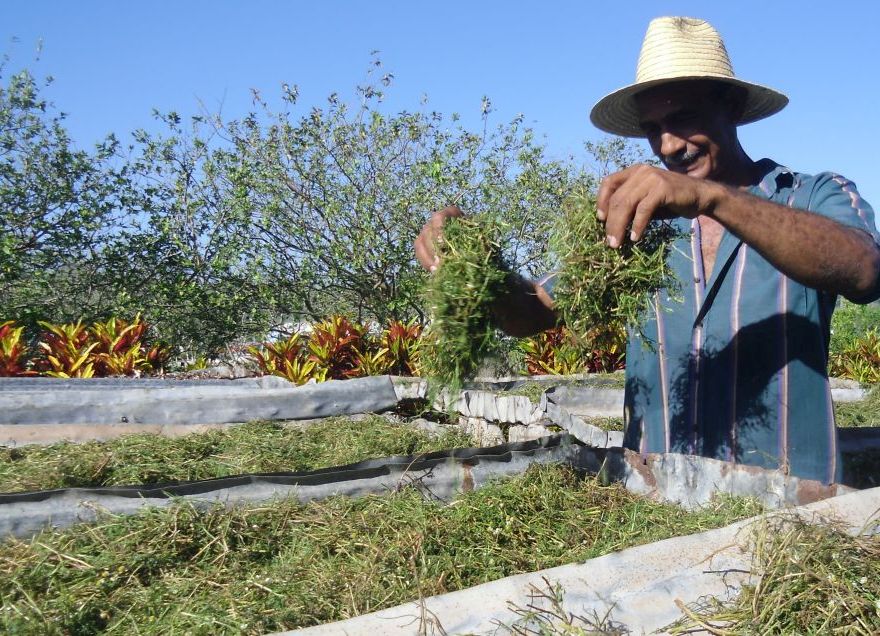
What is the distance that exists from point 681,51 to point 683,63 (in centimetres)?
5

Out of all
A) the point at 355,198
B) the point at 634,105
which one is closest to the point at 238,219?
the point at 355,198

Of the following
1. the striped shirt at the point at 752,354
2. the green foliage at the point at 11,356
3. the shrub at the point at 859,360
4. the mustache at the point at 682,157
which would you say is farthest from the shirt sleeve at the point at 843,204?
the shrub at the point at 859,360

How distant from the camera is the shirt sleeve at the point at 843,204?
6.70ft

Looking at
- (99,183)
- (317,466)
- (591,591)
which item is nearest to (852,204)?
(591,591)

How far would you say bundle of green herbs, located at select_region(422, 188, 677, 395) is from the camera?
198cm

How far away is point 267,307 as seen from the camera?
440 inches

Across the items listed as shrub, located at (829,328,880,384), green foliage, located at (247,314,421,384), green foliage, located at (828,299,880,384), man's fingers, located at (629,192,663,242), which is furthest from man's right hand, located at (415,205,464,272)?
shrub, located at (829,328,880,384)

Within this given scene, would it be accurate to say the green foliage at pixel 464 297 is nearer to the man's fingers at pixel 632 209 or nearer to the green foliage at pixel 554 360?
the man's fingers at pixel 632 209

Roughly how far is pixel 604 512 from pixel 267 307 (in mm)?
9458

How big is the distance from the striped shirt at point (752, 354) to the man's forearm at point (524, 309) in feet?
1.08

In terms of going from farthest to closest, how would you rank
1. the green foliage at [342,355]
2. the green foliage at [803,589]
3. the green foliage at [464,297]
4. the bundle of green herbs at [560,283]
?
the green foliage at [342,355] < the green foliage at [464,297] < the bundle of green herbs at [560,283] < the green foliage at [803,589]

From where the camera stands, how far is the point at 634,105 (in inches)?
107

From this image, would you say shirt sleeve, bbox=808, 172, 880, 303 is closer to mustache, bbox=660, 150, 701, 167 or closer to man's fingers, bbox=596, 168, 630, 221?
mustache, bbox=660, 150, 701, 167

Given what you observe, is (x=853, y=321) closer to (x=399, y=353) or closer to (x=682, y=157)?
(x=399, y=353)
